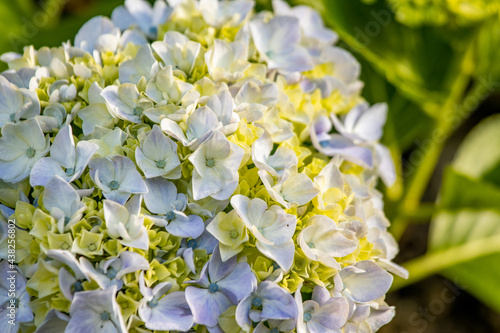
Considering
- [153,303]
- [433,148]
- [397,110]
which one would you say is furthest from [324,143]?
[397,110]

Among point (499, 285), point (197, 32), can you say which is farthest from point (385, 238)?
point (499, 285)

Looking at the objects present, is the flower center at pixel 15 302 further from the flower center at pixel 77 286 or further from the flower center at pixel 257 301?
the flower center at pixel 257 301

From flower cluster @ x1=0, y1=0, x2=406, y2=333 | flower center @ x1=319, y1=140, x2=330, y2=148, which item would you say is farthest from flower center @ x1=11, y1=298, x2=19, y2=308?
flower center @ x1=319, y1=140, x2=330, y2=148

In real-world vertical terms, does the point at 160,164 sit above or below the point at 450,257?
above

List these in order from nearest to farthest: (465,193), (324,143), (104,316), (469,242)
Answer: (104,316)
(324,143)
(465,193)
(469,242)

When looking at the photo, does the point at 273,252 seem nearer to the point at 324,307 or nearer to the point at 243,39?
the point at 324,307

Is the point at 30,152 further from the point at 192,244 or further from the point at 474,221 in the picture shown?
the point at 474,221
